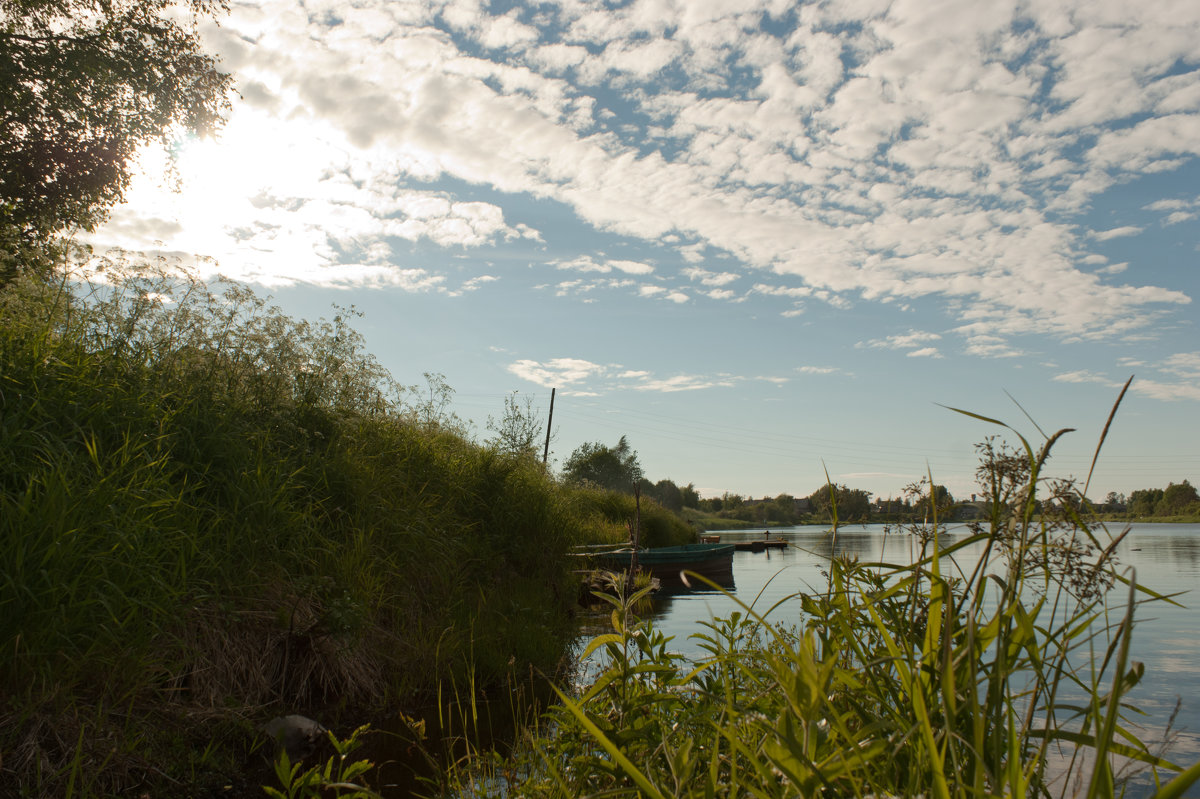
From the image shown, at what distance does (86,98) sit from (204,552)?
1673cm

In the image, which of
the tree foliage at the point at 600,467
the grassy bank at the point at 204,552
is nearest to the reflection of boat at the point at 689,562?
the grassy bank at the point at 204,552

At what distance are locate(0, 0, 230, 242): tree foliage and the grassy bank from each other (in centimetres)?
1092

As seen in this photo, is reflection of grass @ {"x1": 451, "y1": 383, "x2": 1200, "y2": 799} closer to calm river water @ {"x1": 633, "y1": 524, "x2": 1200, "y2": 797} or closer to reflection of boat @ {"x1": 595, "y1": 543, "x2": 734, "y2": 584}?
Result: calm river water @ {"x1": 633, "y1": 524, "x2": 1200, "y2": 797}

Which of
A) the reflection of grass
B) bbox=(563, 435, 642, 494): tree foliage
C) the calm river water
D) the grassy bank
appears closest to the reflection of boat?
the calm river water

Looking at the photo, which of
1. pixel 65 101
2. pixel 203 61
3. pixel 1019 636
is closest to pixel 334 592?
pixel 1019 636

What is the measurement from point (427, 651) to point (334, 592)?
1.07m

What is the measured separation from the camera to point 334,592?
20.6 ft

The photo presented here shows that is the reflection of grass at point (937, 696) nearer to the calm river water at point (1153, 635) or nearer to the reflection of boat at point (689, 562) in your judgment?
the calm river water at point (1153, 635)

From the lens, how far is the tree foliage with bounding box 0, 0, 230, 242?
1549 centimetres

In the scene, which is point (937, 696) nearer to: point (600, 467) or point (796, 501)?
point (600, 467)

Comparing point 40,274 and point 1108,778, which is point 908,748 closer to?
point 1108,778

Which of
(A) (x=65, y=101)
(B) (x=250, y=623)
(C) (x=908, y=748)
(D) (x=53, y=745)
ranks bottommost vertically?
(D) (x=53, y=745)

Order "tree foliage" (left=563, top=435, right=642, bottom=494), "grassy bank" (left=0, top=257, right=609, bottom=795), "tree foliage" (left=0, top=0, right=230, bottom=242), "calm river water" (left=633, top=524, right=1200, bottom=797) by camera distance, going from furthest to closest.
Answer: "tree foliage" (left=563, top=435, right=642, bottom=494) → "tree foliage" (left=0, top=0, right=230, bottom=242) → "calm river water" (left=633, top=524, right=1200, bottom=797) → "grassy bank" (left=0, top=257, right=609, bottom=795)

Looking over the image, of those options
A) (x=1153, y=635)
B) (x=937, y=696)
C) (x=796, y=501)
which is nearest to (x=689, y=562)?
(x=1153, y=635)
